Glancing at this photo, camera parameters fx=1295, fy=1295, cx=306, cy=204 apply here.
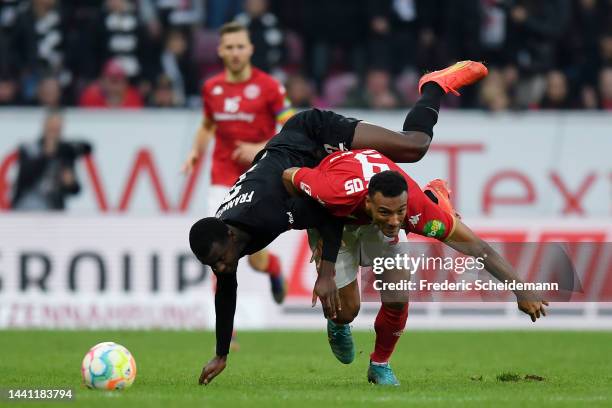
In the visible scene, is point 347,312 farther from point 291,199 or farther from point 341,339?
point 291,199

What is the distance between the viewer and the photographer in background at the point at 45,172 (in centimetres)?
1714

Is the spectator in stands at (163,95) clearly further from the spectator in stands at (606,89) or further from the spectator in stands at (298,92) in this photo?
the spectator in stands at (606,89)

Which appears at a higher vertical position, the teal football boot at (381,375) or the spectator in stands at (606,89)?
the teal football boot at (381,375)

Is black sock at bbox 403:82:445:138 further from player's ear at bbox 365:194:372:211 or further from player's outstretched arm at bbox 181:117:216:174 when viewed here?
player's outstretched arm at bbox 181:117:216:174

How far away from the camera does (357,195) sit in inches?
346

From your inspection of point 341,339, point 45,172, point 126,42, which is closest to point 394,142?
point 341,339

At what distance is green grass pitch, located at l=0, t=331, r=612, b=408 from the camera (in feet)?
27.2

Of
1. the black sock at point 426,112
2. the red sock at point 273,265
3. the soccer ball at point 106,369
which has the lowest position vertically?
the red sock at point 273,265

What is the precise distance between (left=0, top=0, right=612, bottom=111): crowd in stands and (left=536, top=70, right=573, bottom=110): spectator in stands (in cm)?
2

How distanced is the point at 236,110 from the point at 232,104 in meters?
0.08

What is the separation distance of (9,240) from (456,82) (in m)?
7.35

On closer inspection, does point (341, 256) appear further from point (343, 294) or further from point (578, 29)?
point (578, 29)

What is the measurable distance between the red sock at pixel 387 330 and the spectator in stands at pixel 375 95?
29.1 feet

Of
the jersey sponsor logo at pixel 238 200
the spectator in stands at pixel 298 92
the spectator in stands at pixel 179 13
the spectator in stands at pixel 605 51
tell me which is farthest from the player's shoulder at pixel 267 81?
the spectator in stands at pixel 605 51
